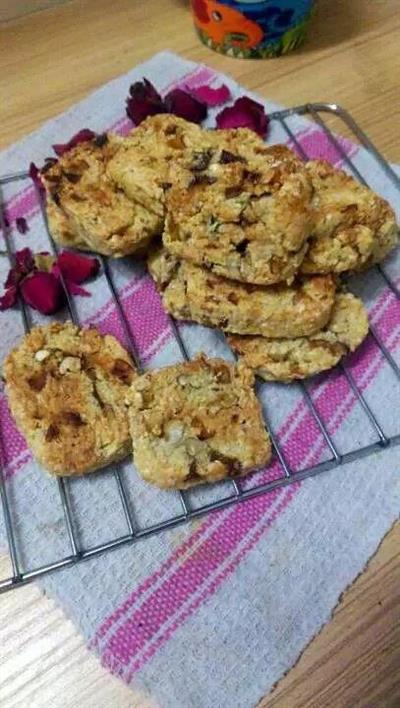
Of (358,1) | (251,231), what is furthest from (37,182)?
(358,1)

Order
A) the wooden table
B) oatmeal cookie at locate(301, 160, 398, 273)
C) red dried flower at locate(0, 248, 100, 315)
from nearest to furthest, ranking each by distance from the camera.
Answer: the wooden table < oatmeal cookie at locate(301, 160, 398, 273) < red dried flower at locate(0, 248, 100, 315)

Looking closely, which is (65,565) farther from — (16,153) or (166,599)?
(16,153)

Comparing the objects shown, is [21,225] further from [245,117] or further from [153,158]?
[245,117]

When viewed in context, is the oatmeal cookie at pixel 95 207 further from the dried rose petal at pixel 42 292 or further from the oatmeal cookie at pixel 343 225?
the oatmeal cookie at pixel 343 225

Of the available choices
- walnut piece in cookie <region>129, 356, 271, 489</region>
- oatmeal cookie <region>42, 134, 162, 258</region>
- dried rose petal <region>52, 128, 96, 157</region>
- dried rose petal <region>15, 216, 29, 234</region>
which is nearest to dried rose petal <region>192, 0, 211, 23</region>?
dried rose petal <region>52, 128, 96, 157</region>

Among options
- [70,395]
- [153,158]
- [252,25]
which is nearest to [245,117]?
[252,25]

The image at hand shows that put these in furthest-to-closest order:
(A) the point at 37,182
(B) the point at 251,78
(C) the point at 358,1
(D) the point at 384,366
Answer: (C) the point at 358,1, (B) the point at 251,78, (A) the point at 37,182, (D) the point at 384,366

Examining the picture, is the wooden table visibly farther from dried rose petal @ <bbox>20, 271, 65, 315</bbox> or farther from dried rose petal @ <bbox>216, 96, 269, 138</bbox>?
dried rose petal @ <bbox>20, 271, 65, 315</bbox>
